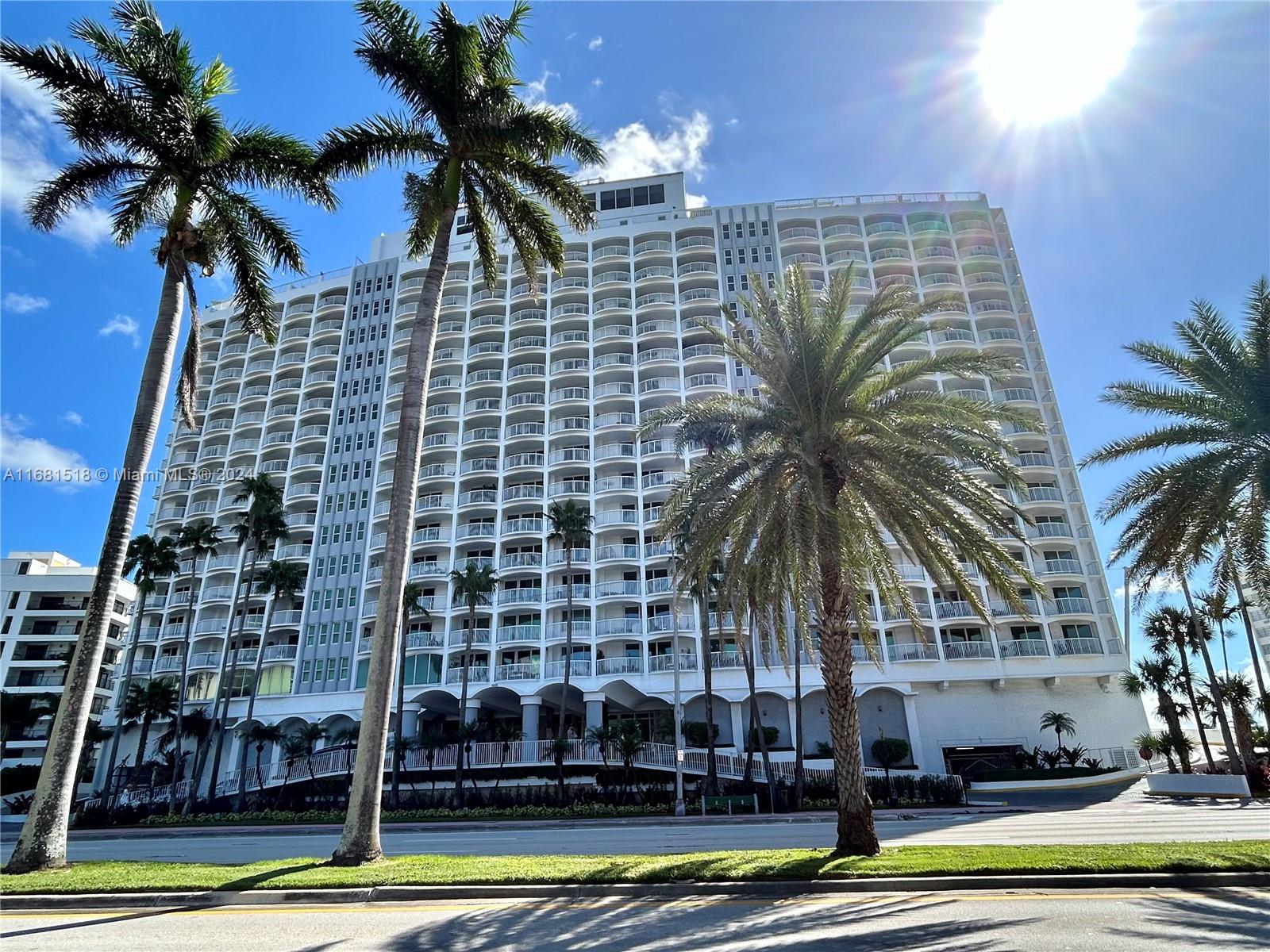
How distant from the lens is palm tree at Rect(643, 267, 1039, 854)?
48.2 ft

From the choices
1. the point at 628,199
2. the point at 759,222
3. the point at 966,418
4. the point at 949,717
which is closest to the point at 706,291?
the point at 759,222

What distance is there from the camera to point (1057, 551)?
48.6m

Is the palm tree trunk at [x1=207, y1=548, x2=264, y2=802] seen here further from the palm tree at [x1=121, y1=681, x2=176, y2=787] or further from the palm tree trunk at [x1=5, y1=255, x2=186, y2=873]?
the palm tree trunk at [x1=5, y1=255, x2=186, y2=873]

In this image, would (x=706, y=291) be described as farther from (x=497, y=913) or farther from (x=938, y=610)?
(x=497, y=913)

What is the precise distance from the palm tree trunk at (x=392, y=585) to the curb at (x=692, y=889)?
2387mm

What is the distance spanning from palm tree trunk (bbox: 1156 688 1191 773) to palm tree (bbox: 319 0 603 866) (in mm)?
42138

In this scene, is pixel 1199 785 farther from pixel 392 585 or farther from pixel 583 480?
pixel 583 480

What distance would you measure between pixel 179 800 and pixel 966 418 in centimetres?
4925

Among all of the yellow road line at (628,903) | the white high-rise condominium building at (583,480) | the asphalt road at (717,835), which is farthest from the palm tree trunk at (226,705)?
the yellow road line at (628,903)

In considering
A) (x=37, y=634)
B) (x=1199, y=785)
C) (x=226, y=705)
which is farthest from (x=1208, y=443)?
(x=37, y=634)

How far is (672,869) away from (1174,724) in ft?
138

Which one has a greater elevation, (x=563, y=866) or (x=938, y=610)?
(x=938, y=610)

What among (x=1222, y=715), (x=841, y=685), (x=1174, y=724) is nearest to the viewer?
(x=841, y=685)

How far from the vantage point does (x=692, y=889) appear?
10.0 meters
